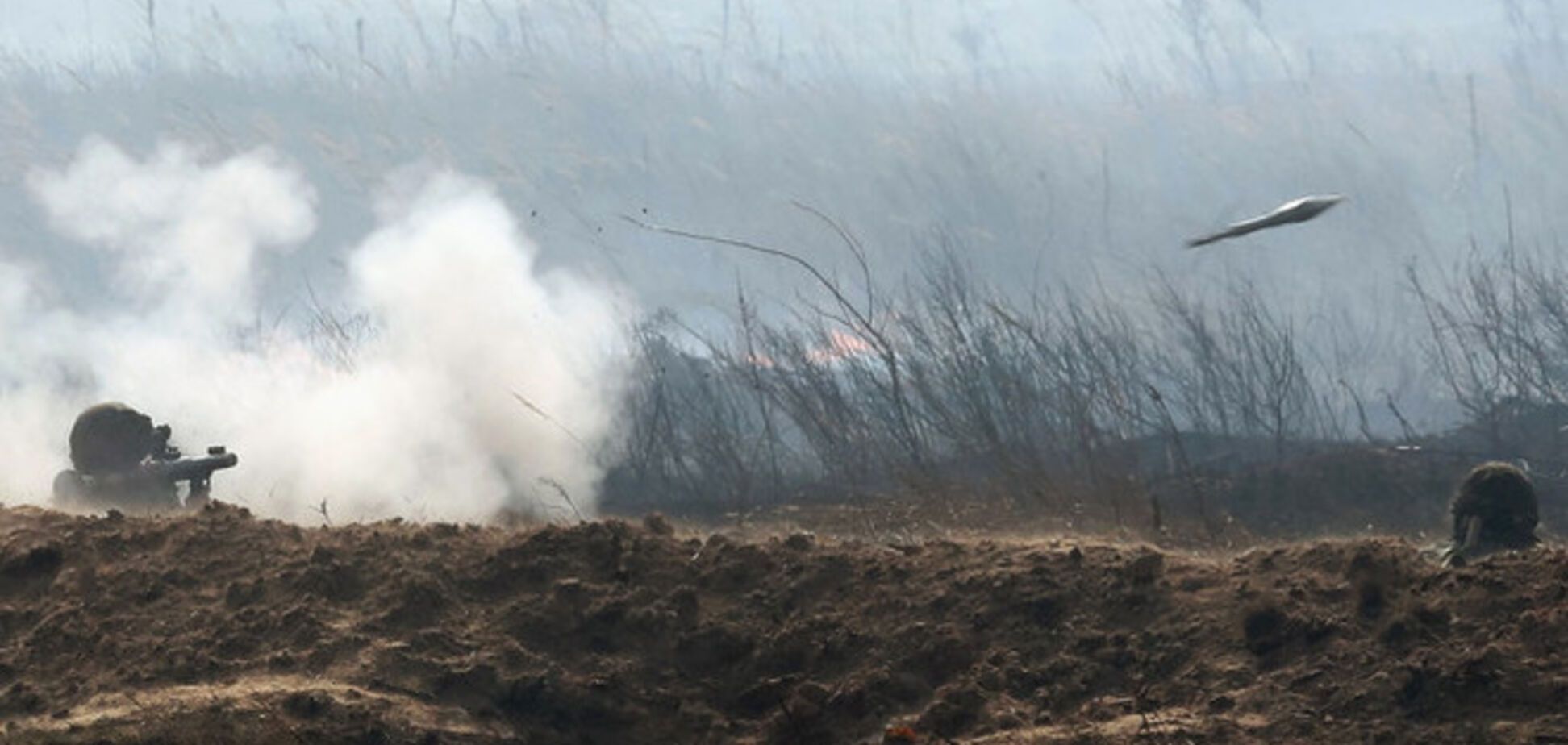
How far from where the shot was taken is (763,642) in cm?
Result: 966

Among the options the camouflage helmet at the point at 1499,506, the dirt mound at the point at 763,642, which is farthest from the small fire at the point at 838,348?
the dirt mound at the point at 763,642

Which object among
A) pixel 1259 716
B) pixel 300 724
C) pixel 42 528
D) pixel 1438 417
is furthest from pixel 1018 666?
pixel 1438 417

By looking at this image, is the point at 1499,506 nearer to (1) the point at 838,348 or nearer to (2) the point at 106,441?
(2) the point at 106,441

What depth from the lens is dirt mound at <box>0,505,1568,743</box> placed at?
8.51m

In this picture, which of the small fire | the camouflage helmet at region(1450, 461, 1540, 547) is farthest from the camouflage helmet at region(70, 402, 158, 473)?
the camouflage helmet at region(1450, 461, 1540, 547)

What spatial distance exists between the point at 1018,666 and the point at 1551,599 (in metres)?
2.09

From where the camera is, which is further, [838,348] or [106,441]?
[838,348]

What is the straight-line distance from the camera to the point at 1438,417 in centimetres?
5044

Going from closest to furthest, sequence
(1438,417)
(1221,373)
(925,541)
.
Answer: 1. (925,541)
2. (1221,373)
3. (1438,417)

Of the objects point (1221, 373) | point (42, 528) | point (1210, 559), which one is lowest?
point (1210, 559)

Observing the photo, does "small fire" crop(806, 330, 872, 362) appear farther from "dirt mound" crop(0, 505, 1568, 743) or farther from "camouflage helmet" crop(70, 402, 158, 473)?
"dirt mound" crop(0, 505, 1568, 743)

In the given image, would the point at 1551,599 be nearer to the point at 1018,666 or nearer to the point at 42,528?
the point at 1018,666

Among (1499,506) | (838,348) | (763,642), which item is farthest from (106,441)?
(838,348)

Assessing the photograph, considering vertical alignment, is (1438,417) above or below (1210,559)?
above
